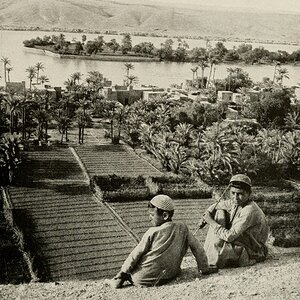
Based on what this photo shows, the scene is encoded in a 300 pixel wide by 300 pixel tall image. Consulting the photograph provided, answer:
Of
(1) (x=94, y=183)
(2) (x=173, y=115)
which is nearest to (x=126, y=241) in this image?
(1) (x=94, y=183)

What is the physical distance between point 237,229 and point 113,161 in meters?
17.3

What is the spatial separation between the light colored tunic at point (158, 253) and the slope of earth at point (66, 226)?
6.13 metres

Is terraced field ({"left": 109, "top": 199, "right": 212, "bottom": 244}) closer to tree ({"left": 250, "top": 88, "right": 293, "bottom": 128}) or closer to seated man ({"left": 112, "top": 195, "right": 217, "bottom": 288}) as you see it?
seated man ({"left": 112, "top": 195, "right": 217, "bottom": 288})

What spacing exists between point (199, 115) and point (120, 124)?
5.65 m

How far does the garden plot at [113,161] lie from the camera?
20.2 metres

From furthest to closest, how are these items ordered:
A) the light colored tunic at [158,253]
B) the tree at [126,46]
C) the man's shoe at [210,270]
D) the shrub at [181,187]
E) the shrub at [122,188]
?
the tree at [126,46], the shrub at [181,187], the shrub at [122,188], the man's shoe at [210,270], the light colored tunic at [158,253]

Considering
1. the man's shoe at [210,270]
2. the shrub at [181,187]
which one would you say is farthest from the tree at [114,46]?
the man's shoe at [210,270]

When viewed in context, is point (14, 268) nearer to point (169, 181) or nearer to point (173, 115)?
point (169, 181)

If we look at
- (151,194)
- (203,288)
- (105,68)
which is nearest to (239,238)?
(203,288)

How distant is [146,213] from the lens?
51.4 feet

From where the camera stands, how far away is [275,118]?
1214 inches

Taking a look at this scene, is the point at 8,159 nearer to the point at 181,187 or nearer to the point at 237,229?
the point at 181,187

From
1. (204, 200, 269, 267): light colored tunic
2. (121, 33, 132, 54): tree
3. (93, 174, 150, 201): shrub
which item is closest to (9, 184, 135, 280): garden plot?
(93, 174, 150, 201): shrub

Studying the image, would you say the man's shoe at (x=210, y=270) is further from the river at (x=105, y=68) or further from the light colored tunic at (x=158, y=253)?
the river at (x=105, y=68)
